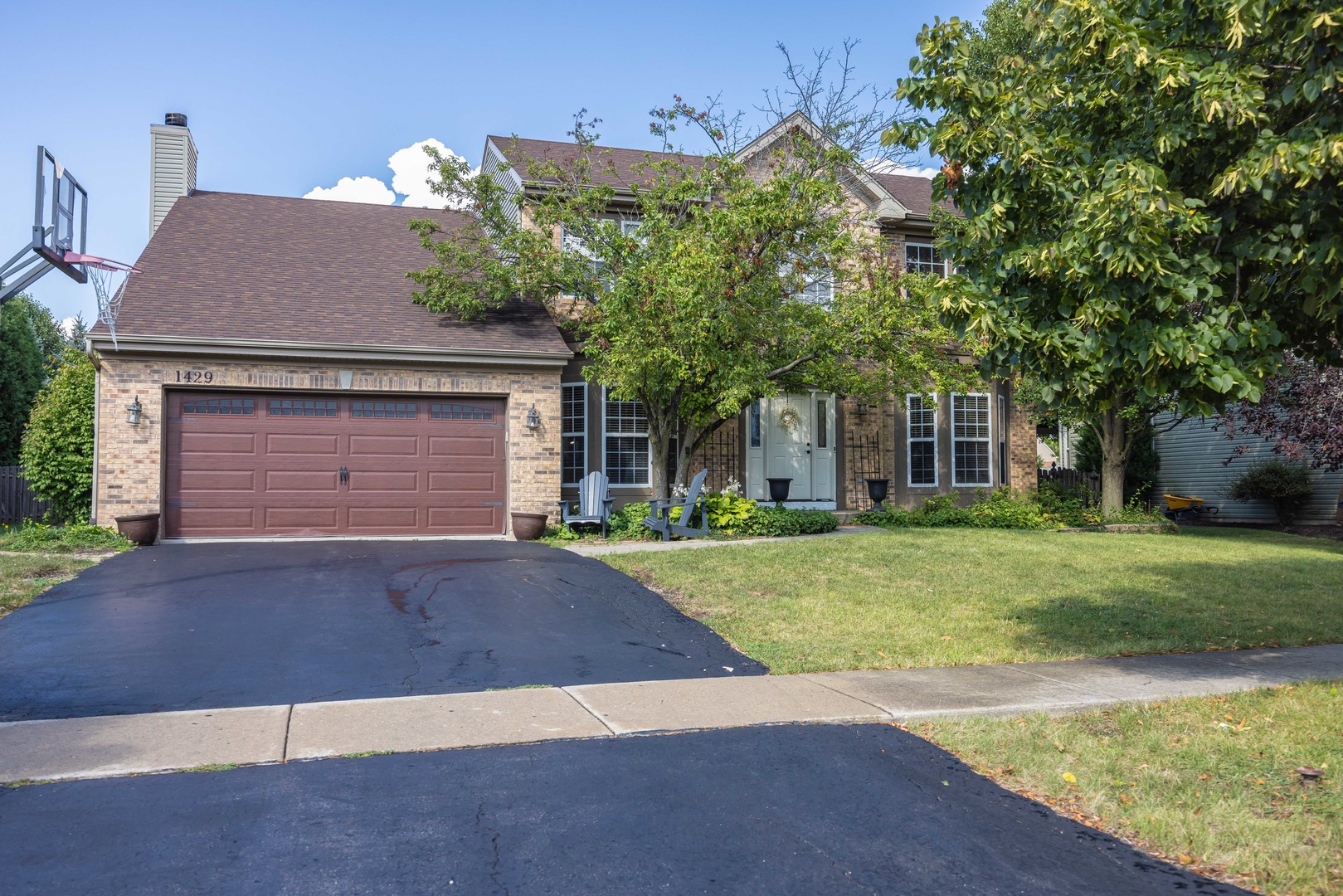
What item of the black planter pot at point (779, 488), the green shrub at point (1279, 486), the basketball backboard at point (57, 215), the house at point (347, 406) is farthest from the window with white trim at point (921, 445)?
the basketball backboard at point (57, 215)

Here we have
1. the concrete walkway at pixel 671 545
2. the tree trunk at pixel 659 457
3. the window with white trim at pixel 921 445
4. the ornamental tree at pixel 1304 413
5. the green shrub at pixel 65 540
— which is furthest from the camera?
the window with white trim at pixel 921 445

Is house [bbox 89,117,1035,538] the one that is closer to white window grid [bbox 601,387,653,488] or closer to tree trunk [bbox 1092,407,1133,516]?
white window grid [bbox 601,387,653,488]

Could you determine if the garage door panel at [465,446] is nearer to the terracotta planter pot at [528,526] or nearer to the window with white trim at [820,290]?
the terracotta planter pot at [528,526]

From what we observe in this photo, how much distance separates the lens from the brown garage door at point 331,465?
48.1ft

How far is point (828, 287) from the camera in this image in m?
17.3

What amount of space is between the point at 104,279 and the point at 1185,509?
2263cm

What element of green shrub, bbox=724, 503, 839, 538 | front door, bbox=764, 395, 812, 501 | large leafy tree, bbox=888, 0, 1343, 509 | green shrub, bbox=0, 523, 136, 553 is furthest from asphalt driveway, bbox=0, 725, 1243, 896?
front door, bbox=764, 395, 812, 501

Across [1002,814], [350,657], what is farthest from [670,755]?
[350,657]

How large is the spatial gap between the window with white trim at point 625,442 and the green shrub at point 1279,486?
13955mm

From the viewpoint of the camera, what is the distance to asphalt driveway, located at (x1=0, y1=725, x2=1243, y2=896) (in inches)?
141

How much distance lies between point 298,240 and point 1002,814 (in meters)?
17.1

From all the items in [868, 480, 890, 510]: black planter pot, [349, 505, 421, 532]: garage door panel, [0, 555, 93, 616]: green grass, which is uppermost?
[868, 480, 890, 510]: black planter pot

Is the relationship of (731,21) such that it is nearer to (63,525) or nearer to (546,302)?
(546,302)

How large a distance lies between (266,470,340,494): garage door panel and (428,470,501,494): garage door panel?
1.48 meters
